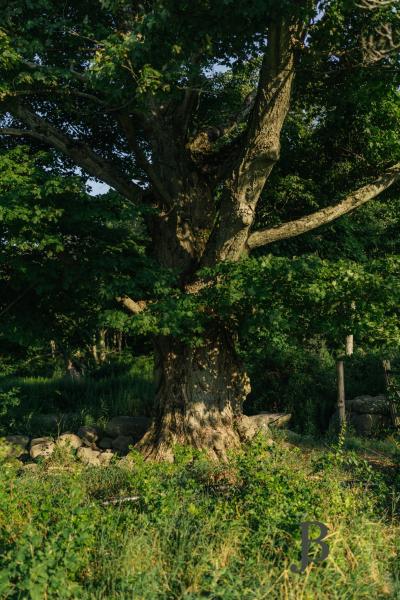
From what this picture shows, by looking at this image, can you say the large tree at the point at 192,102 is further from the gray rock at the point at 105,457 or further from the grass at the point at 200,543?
the grass at the point at 200,543

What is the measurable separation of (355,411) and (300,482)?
7418 mm

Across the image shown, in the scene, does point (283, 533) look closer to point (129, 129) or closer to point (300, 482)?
point (300, 482)

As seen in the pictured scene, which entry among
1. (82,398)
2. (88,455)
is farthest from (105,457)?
(82,398)

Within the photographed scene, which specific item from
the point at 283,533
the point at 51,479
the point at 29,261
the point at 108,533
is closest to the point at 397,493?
the point at 283,533

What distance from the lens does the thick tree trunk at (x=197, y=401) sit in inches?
344

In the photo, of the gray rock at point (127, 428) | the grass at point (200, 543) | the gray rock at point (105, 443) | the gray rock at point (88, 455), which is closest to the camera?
the grass at point (200, 543)

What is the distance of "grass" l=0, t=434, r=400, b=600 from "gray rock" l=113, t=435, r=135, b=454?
13.7 ft

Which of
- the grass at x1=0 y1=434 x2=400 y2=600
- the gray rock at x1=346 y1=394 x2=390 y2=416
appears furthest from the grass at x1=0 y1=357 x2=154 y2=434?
the grass at x1=0 y1=434 x2=400 y2=600

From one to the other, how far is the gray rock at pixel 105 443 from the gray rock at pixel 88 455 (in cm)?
40

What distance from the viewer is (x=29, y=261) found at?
8.35 meters

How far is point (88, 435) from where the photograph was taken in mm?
10688

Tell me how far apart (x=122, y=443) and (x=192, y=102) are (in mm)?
6135

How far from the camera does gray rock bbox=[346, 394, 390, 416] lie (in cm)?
1208

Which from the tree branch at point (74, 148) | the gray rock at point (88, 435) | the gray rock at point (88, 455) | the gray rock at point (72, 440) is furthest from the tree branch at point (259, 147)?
the gray rock at point (88, 435)
